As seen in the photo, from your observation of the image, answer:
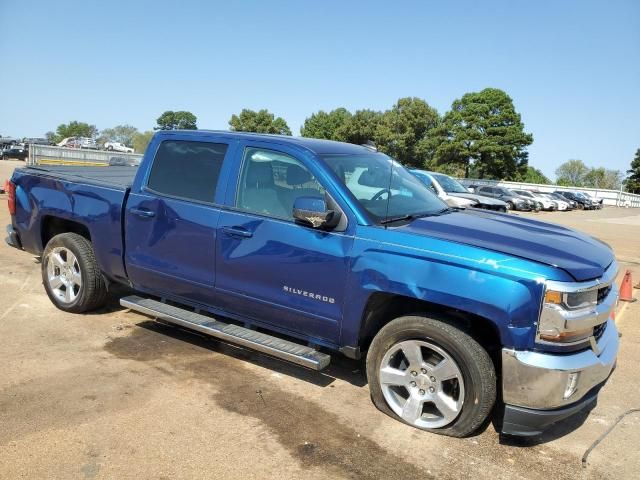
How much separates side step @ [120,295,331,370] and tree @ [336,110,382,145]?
5521cm

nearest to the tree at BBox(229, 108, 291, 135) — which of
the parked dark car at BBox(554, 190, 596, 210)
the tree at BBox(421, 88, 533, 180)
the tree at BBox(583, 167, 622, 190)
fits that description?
the tree at BBox(421, 88, 533, 180)

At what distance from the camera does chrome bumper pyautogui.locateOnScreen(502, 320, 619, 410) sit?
304cm

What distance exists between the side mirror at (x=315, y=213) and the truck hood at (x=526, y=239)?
49 centimetres

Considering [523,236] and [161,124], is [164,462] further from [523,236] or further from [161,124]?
[161,124]

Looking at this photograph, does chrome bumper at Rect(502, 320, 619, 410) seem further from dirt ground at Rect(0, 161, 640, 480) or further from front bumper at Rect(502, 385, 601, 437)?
dirt ground at Rect(0, 161, 640, 480)

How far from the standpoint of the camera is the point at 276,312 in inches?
158

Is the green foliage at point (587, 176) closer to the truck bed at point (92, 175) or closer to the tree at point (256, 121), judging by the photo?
the tree at point (256, 121)

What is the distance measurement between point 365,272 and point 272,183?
1125 millimetres

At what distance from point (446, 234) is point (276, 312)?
140cm

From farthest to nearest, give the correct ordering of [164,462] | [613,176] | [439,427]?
[613,176]
[439,427]
[164,462]

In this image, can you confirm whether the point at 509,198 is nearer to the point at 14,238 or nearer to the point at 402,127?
the point at 402,127

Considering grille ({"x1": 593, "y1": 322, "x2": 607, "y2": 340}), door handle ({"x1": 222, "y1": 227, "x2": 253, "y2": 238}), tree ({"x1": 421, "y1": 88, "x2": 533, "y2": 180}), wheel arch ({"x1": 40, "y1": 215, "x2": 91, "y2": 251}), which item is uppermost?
tree ({"x1": 421, "y1": 88, "x2": 533, "y2": 180})

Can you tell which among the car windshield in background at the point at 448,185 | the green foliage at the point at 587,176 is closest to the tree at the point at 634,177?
the green foliage at the point at 587,176

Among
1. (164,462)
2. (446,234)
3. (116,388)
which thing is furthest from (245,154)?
(164,462)
